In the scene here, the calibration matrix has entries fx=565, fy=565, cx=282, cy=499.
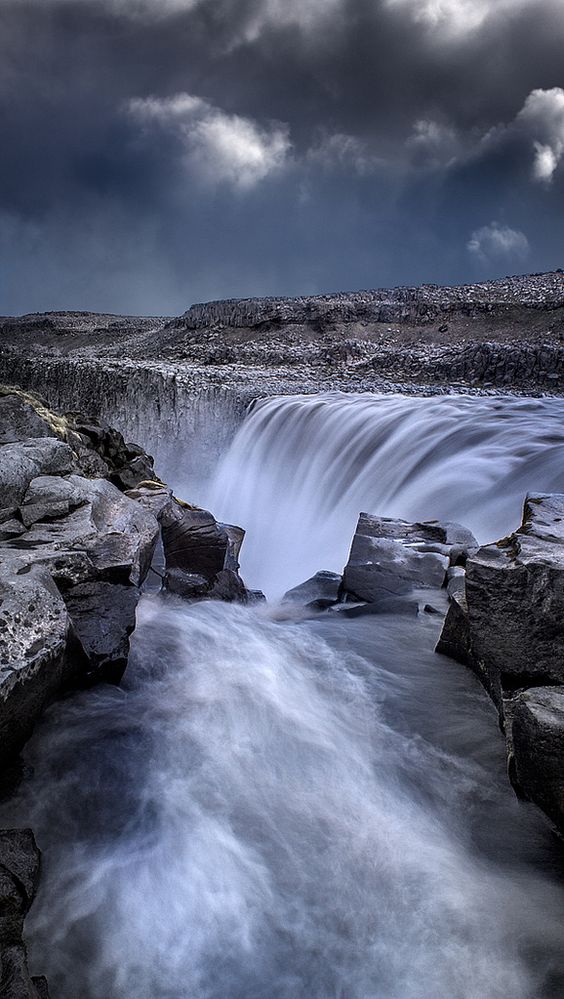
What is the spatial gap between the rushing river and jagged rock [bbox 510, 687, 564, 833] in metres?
0.26

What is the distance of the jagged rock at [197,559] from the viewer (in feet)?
20.3

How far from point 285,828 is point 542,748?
4.71 ft

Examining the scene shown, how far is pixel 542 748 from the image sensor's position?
2.73 metres

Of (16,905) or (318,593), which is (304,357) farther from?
(16,905)

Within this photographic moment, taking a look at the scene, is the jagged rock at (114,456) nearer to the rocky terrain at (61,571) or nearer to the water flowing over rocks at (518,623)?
the rocky terrain at (61,571)

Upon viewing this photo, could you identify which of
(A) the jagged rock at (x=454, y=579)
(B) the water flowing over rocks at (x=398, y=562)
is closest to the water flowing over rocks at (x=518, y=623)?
(A) the jagged rock at (x=454, y=579)

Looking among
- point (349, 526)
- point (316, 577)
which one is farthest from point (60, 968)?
point (349, 526)

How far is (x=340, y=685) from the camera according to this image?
15.3 ft

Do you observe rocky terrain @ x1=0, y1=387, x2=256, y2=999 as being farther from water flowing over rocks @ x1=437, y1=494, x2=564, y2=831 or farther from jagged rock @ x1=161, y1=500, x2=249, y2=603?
water flowing over rocks @ x1=437, y1=494, x2=564, y2=831

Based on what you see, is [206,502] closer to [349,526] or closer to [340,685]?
[349,526]

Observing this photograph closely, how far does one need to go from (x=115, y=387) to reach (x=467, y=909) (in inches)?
675

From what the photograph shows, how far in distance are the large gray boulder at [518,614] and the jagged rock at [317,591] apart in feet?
9.34

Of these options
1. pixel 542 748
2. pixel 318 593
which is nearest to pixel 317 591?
pixel 318 593

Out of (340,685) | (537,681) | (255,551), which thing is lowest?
(255,551)
